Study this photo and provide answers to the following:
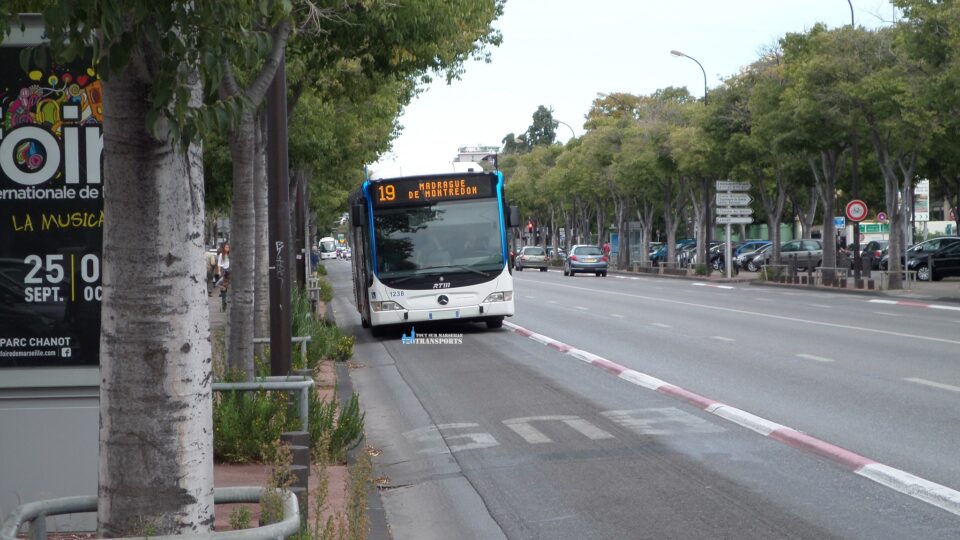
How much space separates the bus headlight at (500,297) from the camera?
22.8 m

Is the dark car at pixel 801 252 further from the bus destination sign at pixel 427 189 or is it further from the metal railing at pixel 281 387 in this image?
the metal railing at pixel 281 387

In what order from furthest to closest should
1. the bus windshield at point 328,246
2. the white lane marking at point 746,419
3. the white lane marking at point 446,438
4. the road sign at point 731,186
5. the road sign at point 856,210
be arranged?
1. the bus windshield at point 328,246
2. the road sign at point 731,186
3. the road sign at point 856,210
4. the white lane marking at point 746,419
5. the white lane marking at point 446,438

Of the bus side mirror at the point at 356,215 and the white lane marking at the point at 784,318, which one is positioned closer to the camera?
the white lane marking at the point at 784,318

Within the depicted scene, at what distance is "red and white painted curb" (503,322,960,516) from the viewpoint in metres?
8.15

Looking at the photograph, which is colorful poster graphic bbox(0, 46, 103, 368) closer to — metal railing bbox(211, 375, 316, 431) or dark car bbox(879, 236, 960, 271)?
metal railing bbox(211, 375, 316, 431)

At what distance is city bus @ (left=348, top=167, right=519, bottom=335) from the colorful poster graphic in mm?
15780

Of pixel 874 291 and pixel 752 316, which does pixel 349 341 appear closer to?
pixel 752 316

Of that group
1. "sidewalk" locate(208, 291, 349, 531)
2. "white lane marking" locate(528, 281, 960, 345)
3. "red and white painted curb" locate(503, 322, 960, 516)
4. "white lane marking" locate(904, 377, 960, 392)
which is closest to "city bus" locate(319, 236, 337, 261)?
"white lane marking" locate(528, 281, 960, 345)

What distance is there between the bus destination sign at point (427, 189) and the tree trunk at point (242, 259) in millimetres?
10946

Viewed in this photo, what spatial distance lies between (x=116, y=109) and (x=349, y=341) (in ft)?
49.0

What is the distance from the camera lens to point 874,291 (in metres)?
37.3

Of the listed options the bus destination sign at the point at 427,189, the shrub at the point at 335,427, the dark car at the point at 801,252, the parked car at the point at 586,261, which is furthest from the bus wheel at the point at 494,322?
the parked car at the point at 586,261

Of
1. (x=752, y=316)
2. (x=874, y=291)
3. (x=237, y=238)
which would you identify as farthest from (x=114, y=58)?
(x=874, y=291)

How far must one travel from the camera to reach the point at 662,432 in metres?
11.2
